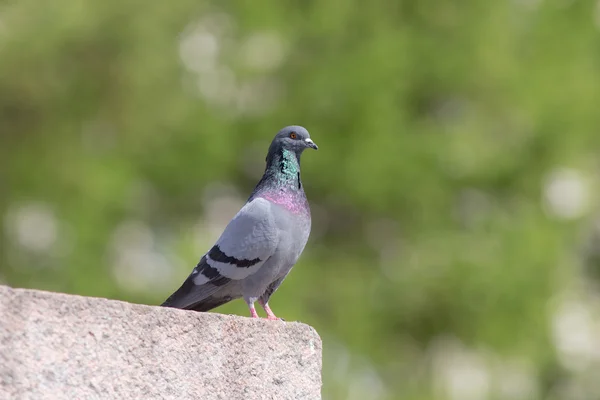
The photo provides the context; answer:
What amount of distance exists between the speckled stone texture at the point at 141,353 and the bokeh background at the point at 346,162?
636cm

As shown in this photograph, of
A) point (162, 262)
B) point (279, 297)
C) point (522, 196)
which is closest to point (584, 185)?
point (522, 196)

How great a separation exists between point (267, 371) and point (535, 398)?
Result: 8620 mm

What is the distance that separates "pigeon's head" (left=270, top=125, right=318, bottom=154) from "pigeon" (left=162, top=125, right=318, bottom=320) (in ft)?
0.66

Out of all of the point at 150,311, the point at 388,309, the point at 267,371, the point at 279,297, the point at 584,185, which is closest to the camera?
the point at 150,311

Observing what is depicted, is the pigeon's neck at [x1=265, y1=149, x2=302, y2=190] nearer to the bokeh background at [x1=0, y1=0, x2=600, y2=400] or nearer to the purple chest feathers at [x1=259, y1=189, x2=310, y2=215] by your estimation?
the purple chest feathers at [x1=259, y1=189, x2=310, y2=215]

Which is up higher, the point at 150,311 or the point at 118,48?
the point at 118,48

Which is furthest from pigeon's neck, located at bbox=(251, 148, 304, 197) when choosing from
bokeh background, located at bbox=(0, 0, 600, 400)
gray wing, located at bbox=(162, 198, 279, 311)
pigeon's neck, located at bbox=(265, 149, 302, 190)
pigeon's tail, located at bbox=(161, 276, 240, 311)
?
bokeh background, located at bbox=(0, 0, 600, 400)

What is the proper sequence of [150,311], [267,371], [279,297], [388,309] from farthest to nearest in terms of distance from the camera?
[388,309]
[279,297]
[267,371]
[150,311]

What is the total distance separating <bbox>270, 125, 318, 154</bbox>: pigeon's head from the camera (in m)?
4.39

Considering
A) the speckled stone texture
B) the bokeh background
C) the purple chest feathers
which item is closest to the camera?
the speckled stone texture

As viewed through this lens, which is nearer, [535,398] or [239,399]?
[239,399]

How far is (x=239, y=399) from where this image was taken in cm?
324

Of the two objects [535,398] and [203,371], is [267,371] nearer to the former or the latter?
[203,371]

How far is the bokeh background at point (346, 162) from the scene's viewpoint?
10.1m
